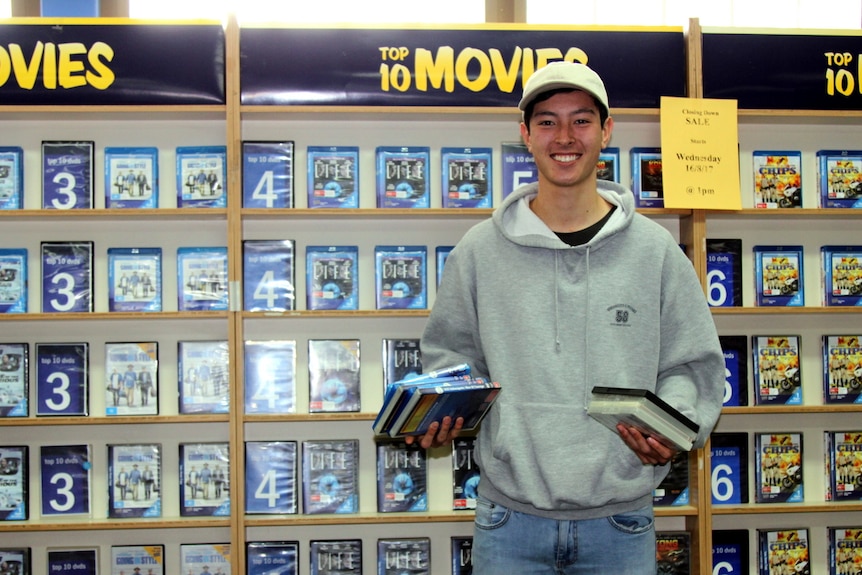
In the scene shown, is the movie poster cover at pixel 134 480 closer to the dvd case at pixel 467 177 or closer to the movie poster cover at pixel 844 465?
the dvd case at pixel 467 177

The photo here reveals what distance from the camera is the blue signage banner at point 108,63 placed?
128 inches

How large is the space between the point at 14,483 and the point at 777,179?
342cm

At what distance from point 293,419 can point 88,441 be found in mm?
903

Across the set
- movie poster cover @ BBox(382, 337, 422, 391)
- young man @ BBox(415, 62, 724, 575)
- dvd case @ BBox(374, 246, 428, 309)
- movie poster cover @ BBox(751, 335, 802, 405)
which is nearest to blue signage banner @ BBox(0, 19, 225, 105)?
dvd case @ BBox(374, 246, 428, 309)

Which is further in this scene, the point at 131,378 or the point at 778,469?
the point at 778,469

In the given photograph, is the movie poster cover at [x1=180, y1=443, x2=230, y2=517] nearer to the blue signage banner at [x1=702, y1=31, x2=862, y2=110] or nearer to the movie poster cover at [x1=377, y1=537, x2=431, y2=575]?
the movie poster cover at [x1=377, y1=537, x2=431, y2=575]

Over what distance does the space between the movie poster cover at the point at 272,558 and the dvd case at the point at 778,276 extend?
7.32 feet

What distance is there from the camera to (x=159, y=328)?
3.45m

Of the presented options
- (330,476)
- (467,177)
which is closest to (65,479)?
(330,476)

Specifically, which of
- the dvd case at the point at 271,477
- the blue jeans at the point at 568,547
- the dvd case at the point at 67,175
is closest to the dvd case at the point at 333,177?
the dvd case at the point at 67,175

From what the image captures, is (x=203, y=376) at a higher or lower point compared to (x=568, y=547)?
higher

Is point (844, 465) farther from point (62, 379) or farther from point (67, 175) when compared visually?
point (67, 175)

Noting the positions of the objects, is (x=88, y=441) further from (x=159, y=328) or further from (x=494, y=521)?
(x=494, y=521)

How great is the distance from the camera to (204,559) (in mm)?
3365
